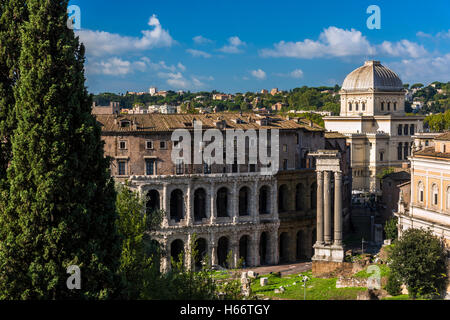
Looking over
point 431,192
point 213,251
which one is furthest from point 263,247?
point 431,192

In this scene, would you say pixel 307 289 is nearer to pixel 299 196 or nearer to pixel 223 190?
pixel 223 190

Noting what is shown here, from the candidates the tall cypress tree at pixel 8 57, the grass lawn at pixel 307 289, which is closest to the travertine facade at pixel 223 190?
the grass lawn at pixel 307 289

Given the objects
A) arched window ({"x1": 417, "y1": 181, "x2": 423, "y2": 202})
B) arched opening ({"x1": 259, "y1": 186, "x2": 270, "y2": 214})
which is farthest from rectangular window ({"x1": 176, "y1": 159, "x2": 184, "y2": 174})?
arched window ({"x1": 417, "y1": 181, "x2": 423, "y2": 202})

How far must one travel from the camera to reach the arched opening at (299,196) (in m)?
67.3

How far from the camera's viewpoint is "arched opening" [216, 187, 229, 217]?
64.2 metres

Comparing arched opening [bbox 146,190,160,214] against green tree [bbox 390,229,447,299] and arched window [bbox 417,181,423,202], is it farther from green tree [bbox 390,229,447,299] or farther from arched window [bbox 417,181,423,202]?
green tree [bbox 390,229,447,299]

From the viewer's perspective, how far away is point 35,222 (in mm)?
22719

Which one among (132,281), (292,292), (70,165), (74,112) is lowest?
(292,292)

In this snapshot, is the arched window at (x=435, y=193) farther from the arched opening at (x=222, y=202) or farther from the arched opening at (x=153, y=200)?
the arched opening at (x=153, y=200)
